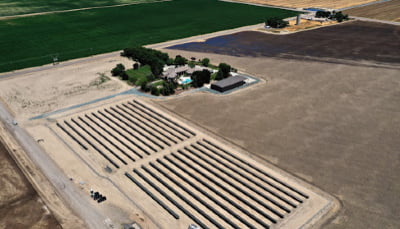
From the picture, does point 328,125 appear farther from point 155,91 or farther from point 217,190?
point 155,91

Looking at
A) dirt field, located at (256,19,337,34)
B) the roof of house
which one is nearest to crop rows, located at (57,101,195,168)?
the roof of house

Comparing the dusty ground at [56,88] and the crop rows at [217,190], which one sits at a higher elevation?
the dusty ground at [56,88]

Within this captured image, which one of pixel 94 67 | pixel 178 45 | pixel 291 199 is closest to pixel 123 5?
pixel 178 45

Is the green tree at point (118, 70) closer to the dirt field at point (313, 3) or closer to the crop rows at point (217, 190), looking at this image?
the crop rows at point (217, 190)

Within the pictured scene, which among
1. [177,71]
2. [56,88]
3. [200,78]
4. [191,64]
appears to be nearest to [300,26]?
[191,64]

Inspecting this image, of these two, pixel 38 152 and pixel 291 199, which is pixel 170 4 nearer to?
pixel 38 152

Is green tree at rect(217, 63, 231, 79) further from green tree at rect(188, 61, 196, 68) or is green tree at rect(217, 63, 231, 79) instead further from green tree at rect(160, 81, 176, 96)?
green tree at rect(160, 81, 176, 96)

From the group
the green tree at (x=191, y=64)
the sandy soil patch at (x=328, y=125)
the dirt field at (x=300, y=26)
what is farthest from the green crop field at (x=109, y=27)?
the sandy soil patch at (x=328, y=125)
